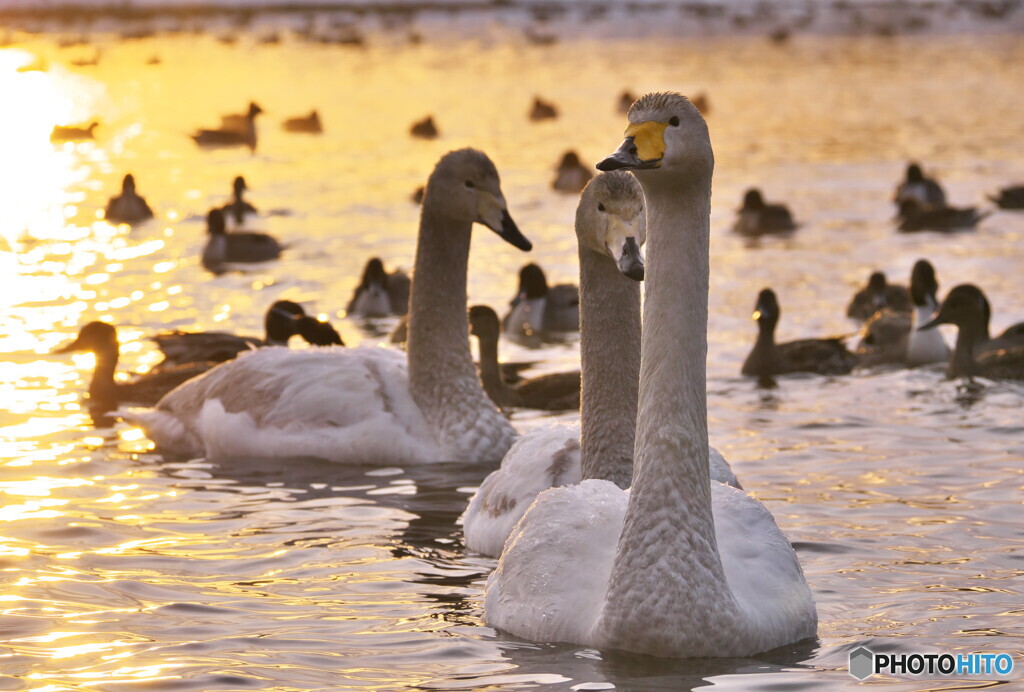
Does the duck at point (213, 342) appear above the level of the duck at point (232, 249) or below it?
below

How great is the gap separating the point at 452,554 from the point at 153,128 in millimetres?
35175

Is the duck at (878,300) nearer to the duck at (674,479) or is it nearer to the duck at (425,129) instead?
the duck at (674,479)

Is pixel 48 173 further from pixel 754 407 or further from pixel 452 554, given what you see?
pixel 452 554

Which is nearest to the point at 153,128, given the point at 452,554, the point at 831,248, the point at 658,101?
the point at 831,248

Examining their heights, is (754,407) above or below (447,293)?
below

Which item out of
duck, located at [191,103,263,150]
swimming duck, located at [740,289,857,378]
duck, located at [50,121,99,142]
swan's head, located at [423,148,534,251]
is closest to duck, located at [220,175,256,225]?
duck, located at [191,103,263,150]

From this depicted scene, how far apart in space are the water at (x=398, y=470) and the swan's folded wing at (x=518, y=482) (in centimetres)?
20

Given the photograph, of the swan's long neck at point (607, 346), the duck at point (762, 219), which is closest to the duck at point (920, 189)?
the duck at point (762, 219)

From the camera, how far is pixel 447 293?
38.1ft

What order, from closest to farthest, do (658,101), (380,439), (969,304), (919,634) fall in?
(658,101)
(919,634)
(380,439)
(969,304)

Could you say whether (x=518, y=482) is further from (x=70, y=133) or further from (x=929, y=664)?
(x=70, y=133)

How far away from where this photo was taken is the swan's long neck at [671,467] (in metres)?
6.46

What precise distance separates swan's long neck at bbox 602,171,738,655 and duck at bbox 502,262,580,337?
10.8 meters

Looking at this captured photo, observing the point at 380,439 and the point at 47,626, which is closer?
the point at 47,626
